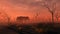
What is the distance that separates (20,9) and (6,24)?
0.51m

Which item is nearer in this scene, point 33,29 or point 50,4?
point 33,29

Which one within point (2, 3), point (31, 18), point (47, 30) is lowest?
point (47, 30)

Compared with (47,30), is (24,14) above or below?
above

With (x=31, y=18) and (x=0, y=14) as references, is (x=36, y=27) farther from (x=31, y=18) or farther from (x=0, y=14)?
(x=0, y=14)

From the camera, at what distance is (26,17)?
4.59 metres

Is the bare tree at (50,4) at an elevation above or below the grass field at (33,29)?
above

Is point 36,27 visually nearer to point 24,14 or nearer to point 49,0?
point 24,14

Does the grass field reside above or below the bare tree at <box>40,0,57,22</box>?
below

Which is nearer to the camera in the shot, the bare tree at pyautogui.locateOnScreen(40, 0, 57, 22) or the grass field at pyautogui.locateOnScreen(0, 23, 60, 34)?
the grass field at pyautogui.locateOnScreen(0, 23, 60, 34)

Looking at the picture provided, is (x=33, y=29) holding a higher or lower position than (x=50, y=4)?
lower

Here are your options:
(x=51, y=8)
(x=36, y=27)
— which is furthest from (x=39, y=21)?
(x=51, y=8)

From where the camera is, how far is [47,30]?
463 cm

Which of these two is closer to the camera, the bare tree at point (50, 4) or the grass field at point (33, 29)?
the grass field at point (33, 29)

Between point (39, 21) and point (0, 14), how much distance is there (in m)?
0.97
